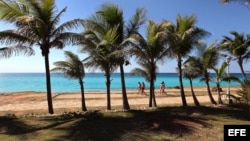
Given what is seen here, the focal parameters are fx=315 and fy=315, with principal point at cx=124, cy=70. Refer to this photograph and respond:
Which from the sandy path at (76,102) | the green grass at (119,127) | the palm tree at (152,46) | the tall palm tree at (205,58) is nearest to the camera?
the green grass at (119,127)

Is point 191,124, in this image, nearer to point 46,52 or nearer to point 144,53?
point 144,53

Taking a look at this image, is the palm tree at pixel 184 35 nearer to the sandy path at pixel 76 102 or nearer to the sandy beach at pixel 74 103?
the sandy beach at pixel 74 103

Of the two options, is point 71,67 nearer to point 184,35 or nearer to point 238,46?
point 184,35

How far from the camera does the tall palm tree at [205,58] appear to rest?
19.4m

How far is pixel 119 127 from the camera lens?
37.4 ft

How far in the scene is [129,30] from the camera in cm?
1698

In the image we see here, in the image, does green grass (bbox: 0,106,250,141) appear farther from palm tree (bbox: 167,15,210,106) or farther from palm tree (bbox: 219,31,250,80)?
→ palm tree (bbox: 219,31,250,80)

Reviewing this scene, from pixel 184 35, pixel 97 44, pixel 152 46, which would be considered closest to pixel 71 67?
pixel 97 44

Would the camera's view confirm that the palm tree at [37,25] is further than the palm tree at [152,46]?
No

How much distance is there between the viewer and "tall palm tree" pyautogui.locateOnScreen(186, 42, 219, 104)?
19.4 metres

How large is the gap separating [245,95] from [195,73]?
6258 millimetres

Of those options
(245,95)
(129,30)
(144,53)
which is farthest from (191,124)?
(129,30)

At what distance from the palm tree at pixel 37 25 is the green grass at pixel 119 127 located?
125 inches

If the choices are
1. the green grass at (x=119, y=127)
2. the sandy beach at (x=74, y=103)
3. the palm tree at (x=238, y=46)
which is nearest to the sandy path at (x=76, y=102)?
the sandy beach at (x=74, y=103)
